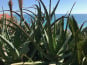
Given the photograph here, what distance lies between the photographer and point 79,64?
106cm

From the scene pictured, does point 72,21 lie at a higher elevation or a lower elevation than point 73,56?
higher

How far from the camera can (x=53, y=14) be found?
1.36 meters

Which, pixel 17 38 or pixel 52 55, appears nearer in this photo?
pixel 52 55

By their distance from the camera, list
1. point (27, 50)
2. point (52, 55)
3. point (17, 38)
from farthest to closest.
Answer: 1. point (17, 38)
2. point (27, 50)
3. point (52, 55)

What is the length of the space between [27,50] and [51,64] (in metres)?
0.25

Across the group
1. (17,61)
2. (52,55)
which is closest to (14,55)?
(17,61)

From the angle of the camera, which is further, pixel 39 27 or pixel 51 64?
pixel 39 27

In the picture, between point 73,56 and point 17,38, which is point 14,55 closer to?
point 17,38

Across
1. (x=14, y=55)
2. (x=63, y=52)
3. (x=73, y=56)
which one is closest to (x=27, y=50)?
(x=14, y=55)

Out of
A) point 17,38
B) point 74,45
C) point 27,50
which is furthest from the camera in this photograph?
point 17,38

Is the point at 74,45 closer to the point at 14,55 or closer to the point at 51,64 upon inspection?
the point at 51,64

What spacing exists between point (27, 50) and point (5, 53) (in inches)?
5.8

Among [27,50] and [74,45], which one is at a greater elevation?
[74,45]

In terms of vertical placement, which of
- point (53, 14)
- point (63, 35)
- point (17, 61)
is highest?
point (53, 14)
